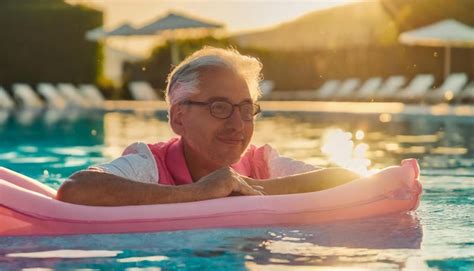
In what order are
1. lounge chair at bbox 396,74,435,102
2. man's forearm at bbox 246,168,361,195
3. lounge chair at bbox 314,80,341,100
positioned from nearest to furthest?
man's forearm at bbox 246,168,361,195, lounge chair at bbox 396,74,435,102, lounge chair at bbox 314,80,341,100

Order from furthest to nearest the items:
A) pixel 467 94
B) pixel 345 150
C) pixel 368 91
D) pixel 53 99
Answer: pixel 368 91 < pixel 53 99 < pixel 467 94 < pixel 345 150

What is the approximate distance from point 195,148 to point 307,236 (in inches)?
27.0

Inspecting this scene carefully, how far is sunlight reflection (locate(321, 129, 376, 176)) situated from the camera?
10.0 m

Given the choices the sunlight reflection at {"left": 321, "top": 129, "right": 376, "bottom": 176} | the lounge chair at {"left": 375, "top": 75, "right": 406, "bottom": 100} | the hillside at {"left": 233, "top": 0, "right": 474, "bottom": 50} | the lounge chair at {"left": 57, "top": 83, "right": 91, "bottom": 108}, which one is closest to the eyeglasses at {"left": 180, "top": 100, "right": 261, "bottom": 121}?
the sunlight reflection at {"left": 321, "top": 129, "right": 376, "bottom": 176}

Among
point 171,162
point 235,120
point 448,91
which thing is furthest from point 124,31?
point 235,120

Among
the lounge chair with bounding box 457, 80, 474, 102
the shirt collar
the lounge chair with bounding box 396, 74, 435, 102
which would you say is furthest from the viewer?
the lounge chair with bounding box 396, 74, 435, 102

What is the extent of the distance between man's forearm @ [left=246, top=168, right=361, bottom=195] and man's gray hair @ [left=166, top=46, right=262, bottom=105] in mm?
453

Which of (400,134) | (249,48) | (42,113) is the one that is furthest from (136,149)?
(249,48)

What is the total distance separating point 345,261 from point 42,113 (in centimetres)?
1671

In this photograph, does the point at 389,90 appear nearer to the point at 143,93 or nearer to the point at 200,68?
the point at 143,93

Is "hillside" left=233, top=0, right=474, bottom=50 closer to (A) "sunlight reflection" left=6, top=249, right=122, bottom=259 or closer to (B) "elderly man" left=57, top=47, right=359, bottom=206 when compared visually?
(B) "elderly man" left=57, top=47, right=359, bottom=206

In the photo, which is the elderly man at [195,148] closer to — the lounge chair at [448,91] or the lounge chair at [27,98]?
the lounge chair at [448,91]

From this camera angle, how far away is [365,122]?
55.6 feet

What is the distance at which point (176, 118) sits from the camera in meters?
4.61
